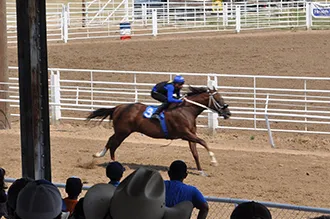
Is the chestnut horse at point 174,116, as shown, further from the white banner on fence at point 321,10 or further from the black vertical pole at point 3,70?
the white banner on fence at point 321,10

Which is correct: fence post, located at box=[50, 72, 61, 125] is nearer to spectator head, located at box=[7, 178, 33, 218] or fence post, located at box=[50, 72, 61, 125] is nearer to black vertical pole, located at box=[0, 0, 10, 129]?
black vertical pole, located at box=[0, 0, 10, 129]

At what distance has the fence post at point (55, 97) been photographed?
16453 millimetres

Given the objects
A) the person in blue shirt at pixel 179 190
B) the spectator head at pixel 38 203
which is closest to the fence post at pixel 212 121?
the person in blue shirt at pixel 179 190

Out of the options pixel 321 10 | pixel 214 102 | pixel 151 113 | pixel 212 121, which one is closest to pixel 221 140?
pixel 212 121

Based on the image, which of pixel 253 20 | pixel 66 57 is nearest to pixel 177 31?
pixel 253 20

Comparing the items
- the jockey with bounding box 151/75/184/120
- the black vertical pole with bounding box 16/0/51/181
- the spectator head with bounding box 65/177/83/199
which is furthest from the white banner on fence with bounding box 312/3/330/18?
the spectator head with bounding box 65/177/83/199

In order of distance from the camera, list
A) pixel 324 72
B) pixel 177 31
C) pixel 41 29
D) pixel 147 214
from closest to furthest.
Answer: pixel 147 214
pixel 41 29
pixel 324 72
pixel 177 31

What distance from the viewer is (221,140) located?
15.4 metres

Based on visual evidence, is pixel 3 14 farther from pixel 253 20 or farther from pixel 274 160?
pixel 253 20

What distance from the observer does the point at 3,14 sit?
16.0 m

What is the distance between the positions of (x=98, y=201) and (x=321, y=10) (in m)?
26.2

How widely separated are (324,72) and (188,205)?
720 inches

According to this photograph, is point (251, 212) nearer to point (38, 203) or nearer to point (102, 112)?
point (38, 203)

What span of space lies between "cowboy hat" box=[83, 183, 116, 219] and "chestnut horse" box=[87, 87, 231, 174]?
9.31 m
